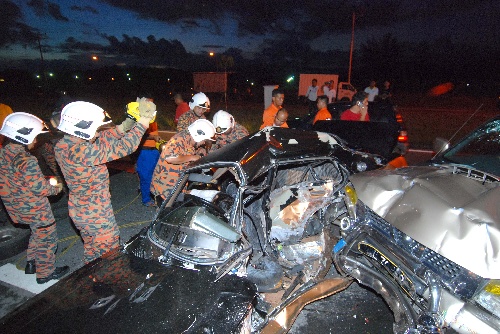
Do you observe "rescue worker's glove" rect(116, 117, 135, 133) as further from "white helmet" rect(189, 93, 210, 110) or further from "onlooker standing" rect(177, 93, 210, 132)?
"white helmet" rect(189, 93, 210, 110)

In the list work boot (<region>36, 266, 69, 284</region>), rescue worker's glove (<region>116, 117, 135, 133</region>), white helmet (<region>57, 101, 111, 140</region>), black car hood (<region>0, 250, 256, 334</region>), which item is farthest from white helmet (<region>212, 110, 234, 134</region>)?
work boot (<region>36, 266, 69, 284</region>)

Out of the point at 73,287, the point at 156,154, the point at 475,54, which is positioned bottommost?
the point at 73,287

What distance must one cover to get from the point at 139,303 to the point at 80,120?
6.29 ft

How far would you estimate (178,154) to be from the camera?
13.7 ft

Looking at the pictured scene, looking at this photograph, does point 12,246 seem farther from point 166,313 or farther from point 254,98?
point 254,98

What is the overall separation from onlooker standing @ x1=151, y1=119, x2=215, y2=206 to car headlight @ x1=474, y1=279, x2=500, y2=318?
124 inches

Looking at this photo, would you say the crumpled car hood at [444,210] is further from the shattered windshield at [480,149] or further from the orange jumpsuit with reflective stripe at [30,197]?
the orange jumpsuit with reflective stripe at [30,197]

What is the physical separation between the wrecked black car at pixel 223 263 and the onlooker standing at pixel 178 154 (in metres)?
0.84

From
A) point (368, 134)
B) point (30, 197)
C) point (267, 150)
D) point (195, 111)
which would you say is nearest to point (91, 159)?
point (30, 197)

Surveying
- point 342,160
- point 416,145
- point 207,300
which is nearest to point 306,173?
point 342,160

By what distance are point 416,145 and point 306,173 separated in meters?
6.92

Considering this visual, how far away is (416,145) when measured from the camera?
9383mm

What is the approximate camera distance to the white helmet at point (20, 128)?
3475 millimetres

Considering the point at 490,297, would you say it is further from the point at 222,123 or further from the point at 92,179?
the point at 222,123
